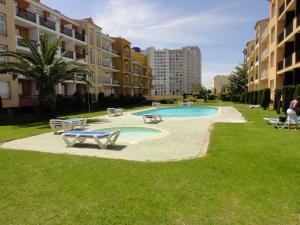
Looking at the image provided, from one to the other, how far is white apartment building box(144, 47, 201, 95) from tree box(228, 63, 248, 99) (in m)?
86.9

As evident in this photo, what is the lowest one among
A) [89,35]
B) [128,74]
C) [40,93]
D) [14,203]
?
[14,203]

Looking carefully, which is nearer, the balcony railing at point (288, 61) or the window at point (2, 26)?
the window at point (2, 26)

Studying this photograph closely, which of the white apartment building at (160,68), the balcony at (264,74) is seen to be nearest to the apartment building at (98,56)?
the balcony at (264,74)

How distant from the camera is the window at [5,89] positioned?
80.7 ft

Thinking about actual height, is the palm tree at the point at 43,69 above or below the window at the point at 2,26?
below

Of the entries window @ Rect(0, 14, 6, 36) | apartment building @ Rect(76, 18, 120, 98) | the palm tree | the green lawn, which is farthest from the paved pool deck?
apartment building @ Rect(76, 18, 120, 98)

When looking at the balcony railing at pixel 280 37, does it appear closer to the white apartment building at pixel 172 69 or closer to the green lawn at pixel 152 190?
the green lawn at pixel 152 190

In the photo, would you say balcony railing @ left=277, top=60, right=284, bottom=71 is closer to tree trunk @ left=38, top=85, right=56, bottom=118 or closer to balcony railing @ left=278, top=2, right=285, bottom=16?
balcony railing @ left=278, top=2, right=285, bottom=16

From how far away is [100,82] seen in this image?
4525cm

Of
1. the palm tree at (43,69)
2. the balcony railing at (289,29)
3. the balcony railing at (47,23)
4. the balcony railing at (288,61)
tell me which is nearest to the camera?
the palm tree at (43,69)

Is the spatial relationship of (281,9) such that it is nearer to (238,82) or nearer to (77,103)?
(77,103)

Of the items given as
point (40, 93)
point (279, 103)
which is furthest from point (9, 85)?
point (279, 103)

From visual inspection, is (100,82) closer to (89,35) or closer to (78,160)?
(89,35)

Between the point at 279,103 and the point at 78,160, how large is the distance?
70.1ft
